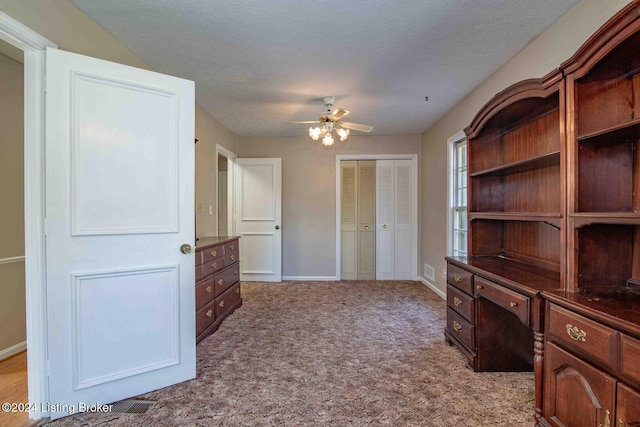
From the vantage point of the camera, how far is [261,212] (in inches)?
201

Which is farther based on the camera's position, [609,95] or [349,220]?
[349,220]

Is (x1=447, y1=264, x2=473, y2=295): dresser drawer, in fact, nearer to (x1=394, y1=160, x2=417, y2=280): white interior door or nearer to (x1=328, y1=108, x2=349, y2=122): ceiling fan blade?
(x1=328, y1=108, x2=349, y2=122): ceiling fan blade

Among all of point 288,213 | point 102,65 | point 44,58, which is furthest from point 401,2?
point 288,213

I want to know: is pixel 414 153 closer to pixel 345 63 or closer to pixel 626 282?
pixel 345 63

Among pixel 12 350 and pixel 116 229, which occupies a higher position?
pixel 116 229

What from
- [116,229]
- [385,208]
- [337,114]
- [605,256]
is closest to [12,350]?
[116,229]

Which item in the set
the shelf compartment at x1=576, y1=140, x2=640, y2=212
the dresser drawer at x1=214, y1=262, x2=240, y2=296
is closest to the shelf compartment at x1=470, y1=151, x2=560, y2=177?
the shelf compartment at x1=576, y1=140, x2=640, y2=212

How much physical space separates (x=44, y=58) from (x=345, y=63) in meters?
2.05

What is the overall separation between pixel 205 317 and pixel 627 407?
9.46 ft

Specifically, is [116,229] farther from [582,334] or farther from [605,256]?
[605,256]

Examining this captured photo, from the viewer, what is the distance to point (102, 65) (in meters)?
1.84

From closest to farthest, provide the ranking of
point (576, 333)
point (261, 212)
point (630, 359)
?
point (630, 359)
point (576, 333)
point (261, 212)

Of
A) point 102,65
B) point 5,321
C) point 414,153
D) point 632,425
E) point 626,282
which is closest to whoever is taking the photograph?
point 632,425

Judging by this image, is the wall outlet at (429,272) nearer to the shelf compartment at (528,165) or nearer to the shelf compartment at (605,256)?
the shelf compartment at (528,165)
